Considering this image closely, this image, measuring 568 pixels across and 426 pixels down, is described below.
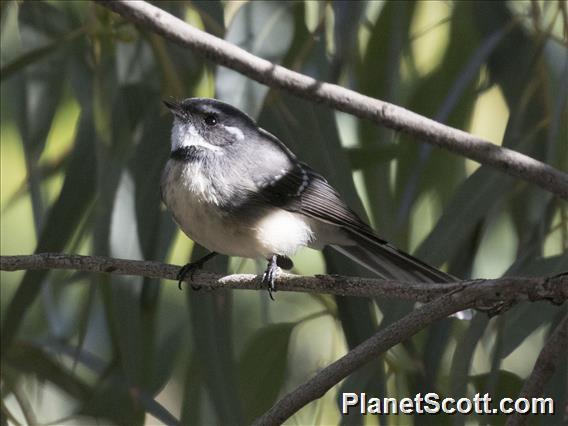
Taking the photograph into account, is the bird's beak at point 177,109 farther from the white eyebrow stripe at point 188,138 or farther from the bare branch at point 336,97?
the bare branch at point 336,97

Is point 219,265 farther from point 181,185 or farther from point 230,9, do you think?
point 230,9

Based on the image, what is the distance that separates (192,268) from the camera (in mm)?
2129

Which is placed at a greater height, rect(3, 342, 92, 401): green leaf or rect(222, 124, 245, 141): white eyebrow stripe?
rect(222, 124, 245, 141): white eyebrow stripe

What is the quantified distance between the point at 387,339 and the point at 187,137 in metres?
1.04

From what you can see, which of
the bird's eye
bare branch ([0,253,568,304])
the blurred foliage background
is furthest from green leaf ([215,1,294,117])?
bare branch ([0,253,568,304])

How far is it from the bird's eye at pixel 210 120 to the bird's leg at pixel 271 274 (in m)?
0.38

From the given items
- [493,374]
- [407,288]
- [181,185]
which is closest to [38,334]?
[181,185]

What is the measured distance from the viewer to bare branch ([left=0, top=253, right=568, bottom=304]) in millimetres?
1381

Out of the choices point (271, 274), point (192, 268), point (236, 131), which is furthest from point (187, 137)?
point (271, 274)

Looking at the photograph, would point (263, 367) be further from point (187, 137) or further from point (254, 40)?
point (254, 40)

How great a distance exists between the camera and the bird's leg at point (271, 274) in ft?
6.21

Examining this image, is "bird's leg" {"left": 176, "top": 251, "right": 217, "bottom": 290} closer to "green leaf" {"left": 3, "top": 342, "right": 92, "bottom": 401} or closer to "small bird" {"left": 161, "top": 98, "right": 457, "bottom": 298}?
"small bird" {"left": 161, "top": 98, "right": 457, "bottom": 298}

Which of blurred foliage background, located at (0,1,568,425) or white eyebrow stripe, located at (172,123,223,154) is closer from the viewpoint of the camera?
blurred foliage background, located at (0,1,568,425)

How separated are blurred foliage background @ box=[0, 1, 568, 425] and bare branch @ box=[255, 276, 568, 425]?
0.60 m
